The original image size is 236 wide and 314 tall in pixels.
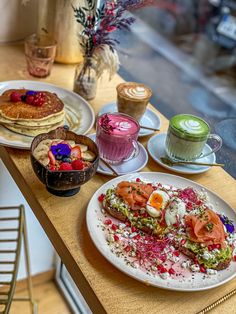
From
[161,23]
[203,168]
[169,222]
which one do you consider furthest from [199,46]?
[169,222]

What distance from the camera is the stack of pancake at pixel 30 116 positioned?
41.1 inches

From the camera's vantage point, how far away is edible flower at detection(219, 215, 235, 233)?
88cm

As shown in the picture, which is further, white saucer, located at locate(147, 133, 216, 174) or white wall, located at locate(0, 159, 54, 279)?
white wall, located at locate(0, 159, 54, 279)

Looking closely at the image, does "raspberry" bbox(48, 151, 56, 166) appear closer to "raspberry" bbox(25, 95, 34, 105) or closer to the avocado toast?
the avocado toast

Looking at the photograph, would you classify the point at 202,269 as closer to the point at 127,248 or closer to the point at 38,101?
the point at 127,248

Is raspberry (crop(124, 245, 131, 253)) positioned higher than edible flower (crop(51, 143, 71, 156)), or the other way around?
edible flower (crop(51, 143, 71, 156))

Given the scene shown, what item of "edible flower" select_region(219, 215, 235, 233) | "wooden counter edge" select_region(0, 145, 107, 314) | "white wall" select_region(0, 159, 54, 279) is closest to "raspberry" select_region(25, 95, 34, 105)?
"wooden counter edge" select_region(0, 145, 107, 314)

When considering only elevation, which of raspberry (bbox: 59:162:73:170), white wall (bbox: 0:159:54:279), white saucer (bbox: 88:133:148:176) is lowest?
white wall (bbox: 0:159:54:279)

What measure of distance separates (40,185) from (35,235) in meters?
0.72

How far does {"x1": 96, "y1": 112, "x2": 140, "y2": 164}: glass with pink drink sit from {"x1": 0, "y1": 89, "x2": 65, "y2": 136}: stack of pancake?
0.40 feet

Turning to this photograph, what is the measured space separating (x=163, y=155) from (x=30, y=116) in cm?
33

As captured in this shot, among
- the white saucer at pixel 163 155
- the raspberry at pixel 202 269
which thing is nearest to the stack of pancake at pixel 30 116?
the white saucer at pixel 163 155

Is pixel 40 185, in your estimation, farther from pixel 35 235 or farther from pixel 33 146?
pixel 35 235

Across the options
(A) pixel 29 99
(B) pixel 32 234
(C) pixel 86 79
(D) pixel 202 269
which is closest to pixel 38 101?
(A) pixel 29 99
